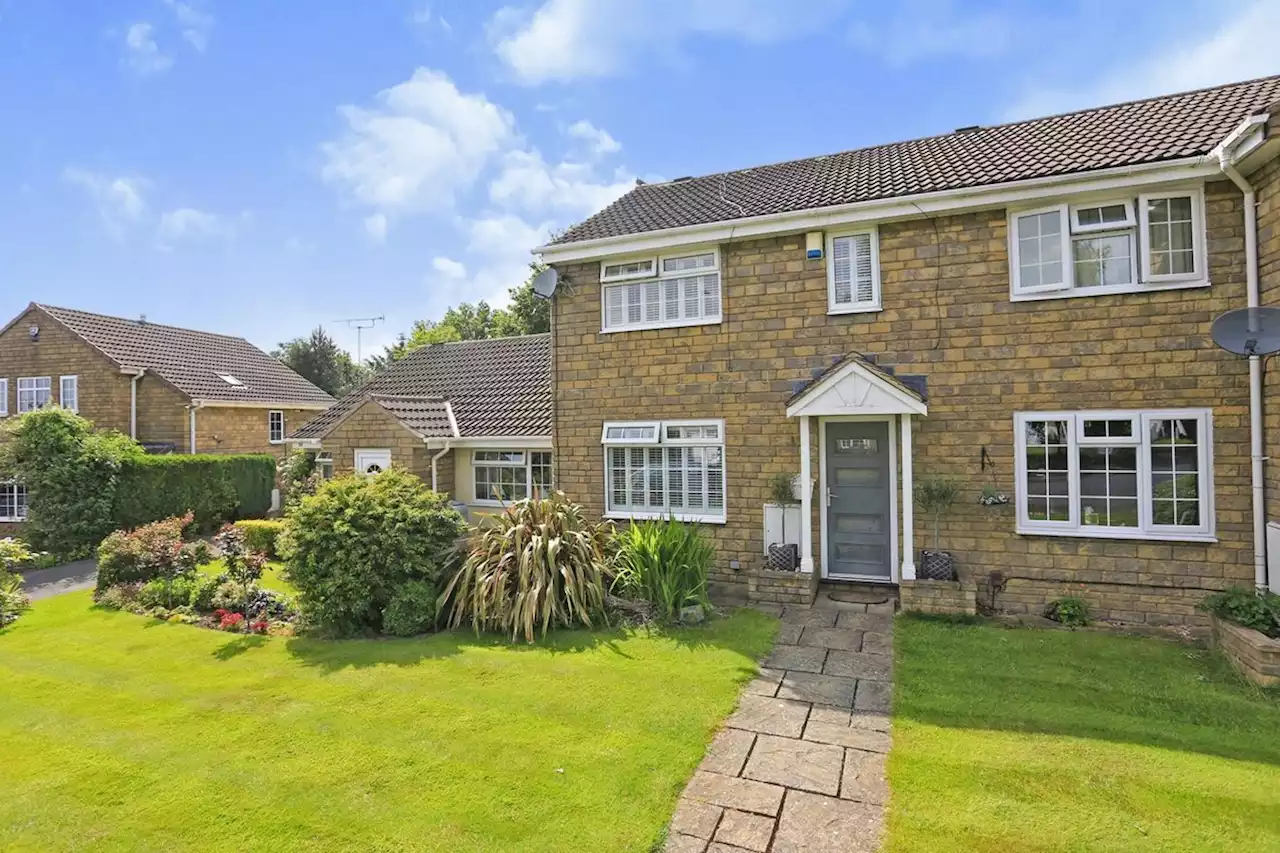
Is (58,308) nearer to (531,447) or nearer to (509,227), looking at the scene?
(509,227)

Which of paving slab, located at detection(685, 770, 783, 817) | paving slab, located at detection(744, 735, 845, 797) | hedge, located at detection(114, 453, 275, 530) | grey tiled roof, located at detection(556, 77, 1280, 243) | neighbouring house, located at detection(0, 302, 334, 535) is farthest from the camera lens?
neighbouring house, located at detection(0, 302, 334, 535)

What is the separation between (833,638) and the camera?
765 cm

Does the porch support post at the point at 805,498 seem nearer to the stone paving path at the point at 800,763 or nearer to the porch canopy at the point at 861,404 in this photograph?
the porch canopy at the point at 861,404

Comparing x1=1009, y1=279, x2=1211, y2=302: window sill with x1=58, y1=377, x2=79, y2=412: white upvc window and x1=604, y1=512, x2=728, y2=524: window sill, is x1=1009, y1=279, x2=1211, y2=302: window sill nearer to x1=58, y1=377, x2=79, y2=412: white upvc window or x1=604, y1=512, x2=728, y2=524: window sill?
x1=604, y1=512, x2=728, y2=524: window sill

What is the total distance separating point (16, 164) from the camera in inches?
443

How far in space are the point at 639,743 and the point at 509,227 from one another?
2309 cm

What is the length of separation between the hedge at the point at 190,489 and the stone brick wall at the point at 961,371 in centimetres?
1289

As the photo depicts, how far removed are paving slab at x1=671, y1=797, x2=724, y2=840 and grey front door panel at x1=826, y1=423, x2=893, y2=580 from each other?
6.03 meters

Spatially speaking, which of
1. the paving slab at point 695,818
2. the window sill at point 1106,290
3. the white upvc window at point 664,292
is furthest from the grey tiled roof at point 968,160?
the paving slab at point 695,818

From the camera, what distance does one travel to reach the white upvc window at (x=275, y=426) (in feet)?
81.6

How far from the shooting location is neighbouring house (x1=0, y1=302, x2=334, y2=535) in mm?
21453

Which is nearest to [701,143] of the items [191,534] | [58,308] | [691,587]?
[691,587]

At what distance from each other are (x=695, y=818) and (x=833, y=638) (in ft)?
13.1

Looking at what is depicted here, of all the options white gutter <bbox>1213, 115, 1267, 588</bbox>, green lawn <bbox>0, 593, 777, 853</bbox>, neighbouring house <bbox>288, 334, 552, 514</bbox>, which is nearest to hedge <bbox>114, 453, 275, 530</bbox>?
neighbouring house <bbox>288, 334, 552, 514</bbox>
